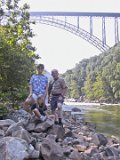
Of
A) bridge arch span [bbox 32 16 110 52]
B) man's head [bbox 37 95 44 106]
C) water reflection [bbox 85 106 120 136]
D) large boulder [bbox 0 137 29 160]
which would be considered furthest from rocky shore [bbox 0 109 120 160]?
bridge arch span [bbox 32 16 110 52]

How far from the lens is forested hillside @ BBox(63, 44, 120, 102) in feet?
239

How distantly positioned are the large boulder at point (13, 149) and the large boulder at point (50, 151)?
0.37 metres

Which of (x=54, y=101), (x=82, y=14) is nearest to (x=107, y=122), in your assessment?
(x=54, y=101)

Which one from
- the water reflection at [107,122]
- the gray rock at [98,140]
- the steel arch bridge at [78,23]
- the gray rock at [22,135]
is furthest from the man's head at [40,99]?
the steel arch bridge at [78,23]

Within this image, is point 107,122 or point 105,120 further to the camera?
point 105,120

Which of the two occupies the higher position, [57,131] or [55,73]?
[55,73]

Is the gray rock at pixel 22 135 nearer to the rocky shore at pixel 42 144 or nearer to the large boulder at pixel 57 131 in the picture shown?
the rocky shore at pixel 42 144

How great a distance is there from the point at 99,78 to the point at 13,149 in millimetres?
70472

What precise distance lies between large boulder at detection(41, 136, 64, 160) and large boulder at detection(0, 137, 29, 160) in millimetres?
366

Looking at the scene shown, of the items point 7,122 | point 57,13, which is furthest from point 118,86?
point 7,122

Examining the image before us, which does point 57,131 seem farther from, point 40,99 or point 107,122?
point 107,122

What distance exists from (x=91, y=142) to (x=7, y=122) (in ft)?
8.66

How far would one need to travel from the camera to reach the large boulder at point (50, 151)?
6891mm

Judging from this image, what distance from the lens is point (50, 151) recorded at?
273 inches
